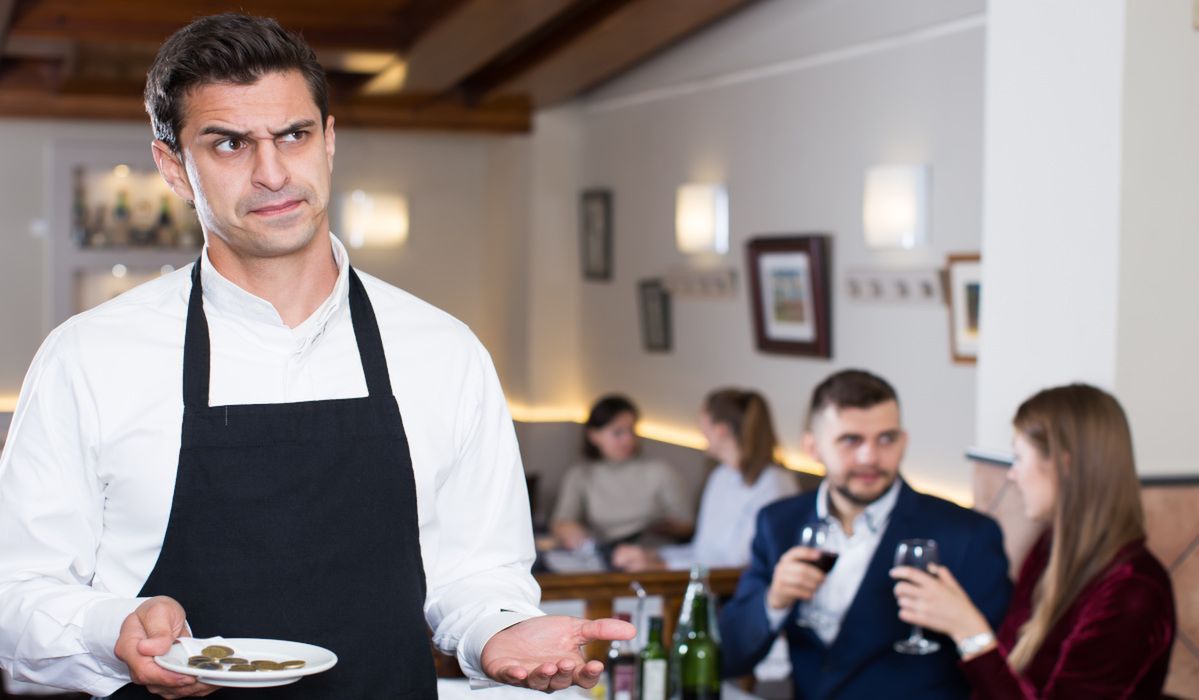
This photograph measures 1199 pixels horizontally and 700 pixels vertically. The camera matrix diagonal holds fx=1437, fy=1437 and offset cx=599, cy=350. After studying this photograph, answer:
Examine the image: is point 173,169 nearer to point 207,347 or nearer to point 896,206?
point 207,347

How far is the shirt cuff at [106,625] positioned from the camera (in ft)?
5.23

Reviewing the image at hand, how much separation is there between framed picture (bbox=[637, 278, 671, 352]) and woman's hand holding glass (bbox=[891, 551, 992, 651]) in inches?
189

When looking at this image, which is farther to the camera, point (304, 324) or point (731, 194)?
point (731, 194)

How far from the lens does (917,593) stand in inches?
112

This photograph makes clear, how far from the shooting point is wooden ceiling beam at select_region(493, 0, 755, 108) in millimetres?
6355

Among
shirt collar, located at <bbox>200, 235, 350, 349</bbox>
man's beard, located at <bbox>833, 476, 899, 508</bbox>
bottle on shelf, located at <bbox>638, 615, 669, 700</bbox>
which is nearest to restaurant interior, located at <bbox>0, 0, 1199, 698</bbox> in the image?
bottle on shelf, located at <bbox>638, 615, 669, 700</bbox>

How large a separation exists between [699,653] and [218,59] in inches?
77.8

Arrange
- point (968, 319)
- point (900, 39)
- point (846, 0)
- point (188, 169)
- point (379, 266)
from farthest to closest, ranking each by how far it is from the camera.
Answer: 1. point (379, 266)
2. point (846, 0)
3. point (900, 39)
4. point (968, 319)
5. point (188, 169)

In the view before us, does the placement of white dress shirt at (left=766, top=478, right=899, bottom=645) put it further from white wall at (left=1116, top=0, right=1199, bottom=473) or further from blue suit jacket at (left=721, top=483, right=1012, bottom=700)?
white wall at (left=1116, top=0, right=1199, bottom=473)

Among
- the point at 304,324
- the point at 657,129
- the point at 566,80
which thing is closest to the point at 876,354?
the point at 657,129

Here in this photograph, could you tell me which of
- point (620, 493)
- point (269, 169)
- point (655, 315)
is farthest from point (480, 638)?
point (655, 315)

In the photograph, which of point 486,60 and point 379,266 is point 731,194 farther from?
point 379,266

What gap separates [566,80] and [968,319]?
370 centimetres

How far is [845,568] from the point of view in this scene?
3207 mm
